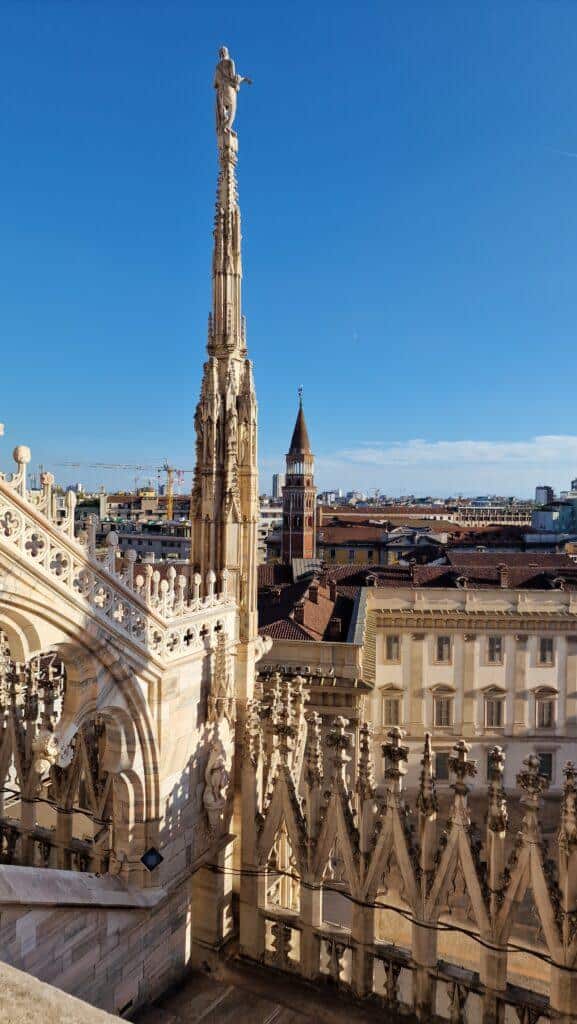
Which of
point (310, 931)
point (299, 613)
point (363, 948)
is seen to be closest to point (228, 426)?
point (310, 931)

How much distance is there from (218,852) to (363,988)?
8.90 feet

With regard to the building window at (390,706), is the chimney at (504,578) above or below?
above

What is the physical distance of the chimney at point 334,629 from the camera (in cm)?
2641

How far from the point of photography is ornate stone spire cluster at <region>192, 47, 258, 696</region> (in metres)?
11.1

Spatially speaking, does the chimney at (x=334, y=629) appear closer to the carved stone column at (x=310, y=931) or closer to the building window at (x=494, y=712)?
the building window at (x=494, y=712)

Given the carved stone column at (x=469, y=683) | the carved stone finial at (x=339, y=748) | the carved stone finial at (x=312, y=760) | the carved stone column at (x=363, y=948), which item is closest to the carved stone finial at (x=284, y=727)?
the carved stone finial at (x=312, y=760)

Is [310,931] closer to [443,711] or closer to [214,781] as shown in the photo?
[214,781]

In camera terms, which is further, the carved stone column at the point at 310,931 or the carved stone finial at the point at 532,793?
the carved stone column at the point at 310,931

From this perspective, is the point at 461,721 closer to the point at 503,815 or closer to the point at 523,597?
the point at 523,597

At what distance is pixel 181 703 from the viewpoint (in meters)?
9.66

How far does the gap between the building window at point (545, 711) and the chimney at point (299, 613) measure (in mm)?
13351

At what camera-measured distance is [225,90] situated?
1141 centimetres

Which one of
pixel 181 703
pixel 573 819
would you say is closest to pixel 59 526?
pixel 181 703

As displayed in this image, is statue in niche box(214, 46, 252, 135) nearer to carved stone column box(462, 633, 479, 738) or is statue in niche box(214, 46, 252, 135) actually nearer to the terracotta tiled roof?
carved stone column box(462, 633, 479, 738)
